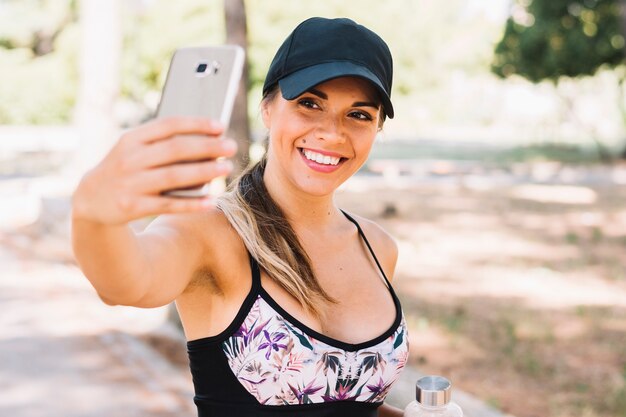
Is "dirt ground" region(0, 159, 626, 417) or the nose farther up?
the nose

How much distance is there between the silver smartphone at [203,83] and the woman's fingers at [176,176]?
3.2 inches

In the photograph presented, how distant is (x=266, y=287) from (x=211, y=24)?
1785 cm

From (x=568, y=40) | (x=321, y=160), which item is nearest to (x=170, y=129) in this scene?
(x=321, y=160)

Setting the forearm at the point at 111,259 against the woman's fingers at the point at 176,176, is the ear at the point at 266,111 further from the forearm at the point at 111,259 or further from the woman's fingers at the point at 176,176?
the woman's fingers at the point at 176,176

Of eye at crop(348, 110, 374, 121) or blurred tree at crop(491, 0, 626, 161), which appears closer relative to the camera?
eye at crop(348, 110, 374, 121)

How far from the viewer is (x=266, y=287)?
1.83 meters

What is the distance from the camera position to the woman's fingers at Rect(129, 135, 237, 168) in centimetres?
104

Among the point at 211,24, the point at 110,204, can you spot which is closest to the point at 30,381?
the point at 110,204

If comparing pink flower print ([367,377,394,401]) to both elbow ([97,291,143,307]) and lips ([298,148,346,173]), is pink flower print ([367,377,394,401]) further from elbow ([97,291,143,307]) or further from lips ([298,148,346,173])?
elbow ([97,291,143,307])

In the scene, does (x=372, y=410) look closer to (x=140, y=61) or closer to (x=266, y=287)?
(x=266, y=287)

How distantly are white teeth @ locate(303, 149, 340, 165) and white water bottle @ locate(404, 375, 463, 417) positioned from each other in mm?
566

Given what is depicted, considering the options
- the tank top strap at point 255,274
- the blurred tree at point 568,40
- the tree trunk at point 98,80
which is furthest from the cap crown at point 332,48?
the blurred tree at point 568,40

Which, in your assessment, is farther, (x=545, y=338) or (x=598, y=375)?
(x=545, y=338)

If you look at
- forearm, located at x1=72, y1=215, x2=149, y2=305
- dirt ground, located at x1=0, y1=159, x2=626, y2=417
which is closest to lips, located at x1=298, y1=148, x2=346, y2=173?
forearm, located at x1=72, y1=215, x2=149, y2=305
